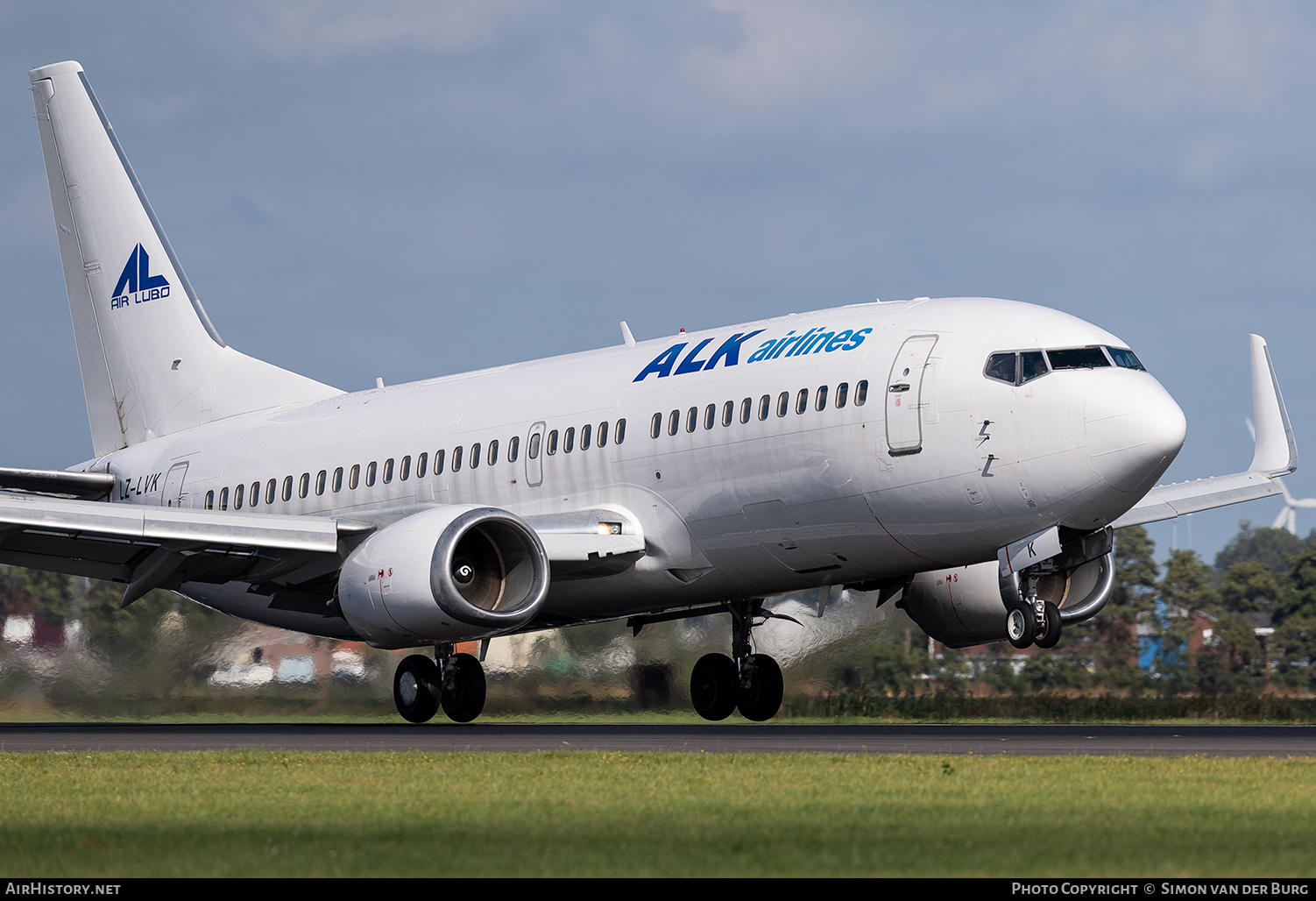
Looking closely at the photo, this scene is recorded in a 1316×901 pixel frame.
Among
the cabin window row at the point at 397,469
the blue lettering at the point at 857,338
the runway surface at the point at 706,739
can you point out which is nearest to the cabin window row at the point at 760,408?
the blue lettering at the point at 857,338

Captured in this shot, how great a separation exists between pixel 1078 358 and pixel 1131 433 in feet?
4.23

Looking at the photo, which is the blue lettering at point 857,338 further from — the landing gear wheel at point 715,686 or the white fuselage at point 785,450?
the landing gear wheel at point 715,686

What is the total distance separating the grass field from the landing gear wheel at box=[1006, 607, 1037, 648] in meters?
4.40

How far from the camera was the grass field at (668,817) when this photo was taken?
8.73 metres

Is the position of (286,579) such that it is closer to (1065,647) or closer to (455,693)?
(455,693)

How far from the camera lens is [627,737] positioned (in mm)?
20469

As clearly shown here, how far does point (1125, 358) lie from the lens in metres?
20.2

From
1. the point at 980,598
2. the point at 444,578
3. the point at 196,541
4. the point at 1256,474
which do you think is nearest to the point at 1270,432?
the point at 1256,474

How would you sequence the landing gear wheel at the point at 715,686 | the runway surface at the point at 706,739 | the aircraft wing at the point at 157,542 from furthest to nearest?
the landing gear wheel at the point at 715,686 → the aircraft wing at the point at 157,542 → the runway surface at the point at 706,739

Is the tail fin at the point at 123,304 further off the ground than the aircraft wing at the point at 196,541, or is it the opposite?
the tail fin at the point at 123,304

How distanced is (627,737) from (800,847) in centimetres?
1138

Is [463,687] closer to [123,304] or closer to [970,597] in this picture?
[970,597]

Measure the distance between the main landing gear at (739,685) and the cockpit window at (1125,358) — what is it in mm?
7935

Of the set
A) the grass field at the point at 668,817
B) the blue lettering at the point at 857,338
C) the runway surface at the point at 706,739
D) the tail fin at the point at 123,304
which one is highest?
the tail fin at the point at 123,304
